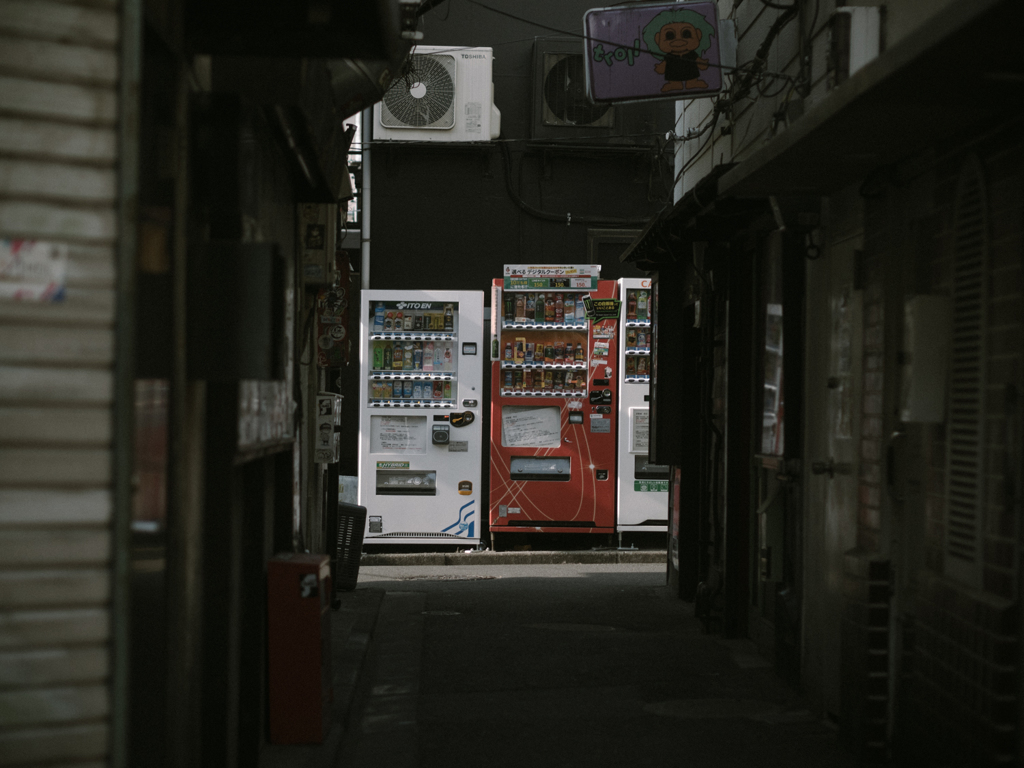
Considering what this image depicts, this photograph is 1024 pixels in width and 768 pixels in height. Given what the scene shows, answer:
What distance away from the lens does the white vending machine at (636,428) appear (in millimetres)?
12562

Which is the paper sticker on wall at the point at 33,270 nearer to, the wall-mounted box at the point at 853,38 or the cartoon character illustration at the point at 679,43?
the wall-mounted box at the point at 853,38

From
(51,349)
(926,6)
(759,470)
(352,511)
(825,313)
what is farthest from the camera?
(352,511)

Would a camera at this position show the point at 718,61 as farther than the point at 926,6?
Yes

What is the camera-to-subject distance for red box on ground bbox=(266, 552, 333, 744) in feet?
16.0

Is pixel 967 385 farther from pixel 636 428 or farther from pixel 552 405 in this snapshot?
pixel 552 405

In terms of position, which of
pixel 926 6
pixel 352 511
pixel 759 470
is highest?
pixel 926 6

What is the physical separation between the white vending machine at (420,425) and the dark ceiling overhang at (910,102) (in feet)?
23.9

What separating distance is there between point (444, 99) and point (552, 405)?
4.38m

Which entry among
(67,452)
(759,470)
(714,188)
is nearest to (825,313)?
(714,188)

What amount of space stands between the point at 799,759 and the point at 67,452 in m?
3.82

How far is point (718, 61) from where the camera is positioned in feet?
25.2

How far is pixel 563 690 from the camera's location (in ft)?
21.0

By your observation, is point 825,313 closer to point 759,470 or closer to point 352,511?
point 759,470

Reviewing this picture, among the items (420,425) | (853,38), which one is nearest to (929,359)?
(853,38)
